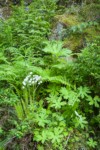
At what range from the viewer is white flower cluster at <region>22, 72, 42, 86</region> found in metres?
4.06

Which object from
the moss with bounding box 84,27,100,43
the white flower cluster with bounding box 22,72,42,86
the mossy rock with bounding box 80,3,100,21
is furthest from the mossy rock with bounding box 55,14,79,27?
the white flower cluster with bounding box 22,72,42,86

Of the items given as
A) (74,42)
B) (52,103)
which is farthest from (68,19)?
(52,103)

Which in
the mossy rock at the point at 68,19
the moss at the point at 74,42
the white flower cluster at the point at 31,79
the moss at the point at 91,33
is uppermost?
the white flower cluster at the point at 31,79

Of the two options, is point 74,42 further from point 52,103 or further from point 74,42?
point 52,103

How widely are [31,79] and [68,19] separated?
9.61 feet

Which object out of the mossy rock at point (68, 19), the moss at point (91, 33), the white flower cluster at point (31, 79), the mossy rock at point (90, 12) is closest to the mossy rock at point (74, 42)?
the moss at point (91, 33)

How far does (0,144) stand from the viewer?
11.6ft

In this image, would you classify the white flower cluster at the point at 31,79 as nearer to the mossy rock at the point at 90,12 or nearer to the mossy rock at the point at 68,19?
the mossy rock at the point at 68,19

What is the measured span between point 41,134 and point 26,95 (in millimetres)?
689

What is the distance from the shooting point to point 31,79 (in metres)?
4.09

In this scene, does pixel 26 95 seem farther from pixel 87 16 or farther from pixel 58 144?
pixel 87 16

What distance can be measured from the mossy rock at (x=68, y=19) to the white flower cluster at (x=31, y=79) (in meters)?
2.57

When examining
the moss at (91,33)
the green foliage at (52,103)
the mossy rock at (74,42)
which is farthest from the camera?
the moss at (91,33)

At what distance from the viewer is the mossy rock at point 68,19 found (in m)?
6.36
